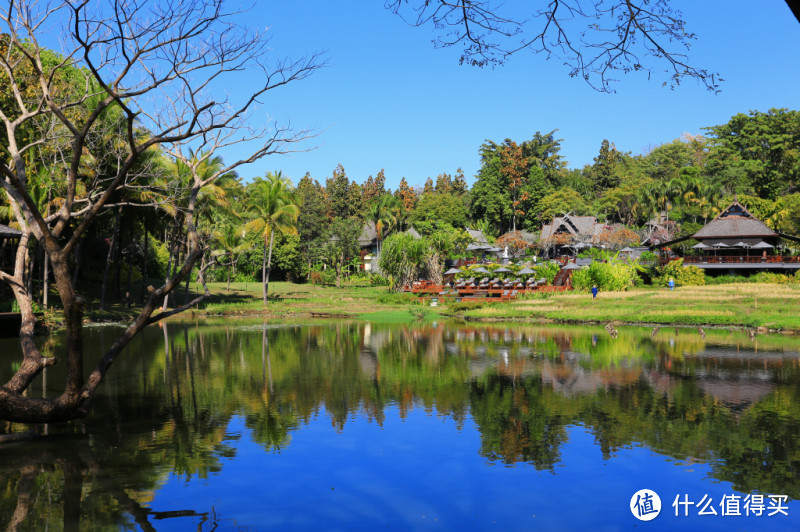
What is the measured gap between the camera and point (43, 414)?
11.4 m

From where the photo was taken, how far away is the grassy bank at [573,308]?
35.3 metres

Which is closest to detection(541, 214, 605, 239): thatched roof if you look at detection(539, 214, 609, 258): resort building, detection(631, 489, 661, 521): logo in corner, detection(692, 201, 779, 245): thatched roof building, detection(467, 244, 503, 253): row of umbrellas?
detection(539, 214, 609, 258): resort building

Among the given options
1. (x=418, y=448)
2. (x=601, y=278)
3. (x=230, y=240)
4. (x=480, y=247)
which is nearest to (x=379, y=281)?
(x=480, y=247)

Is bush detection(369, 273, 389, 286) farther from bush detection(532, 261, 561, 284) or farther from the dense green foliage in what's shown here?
bush detection(532, 261, 561, 284)

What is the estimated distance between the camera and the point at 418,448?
12.3 metres

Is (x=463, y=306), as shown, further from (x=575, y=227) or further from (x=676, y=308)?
(x=575, y=227)

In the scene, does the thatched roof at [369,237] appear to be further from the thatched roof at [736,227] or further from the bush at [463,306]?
the bush at [463,306]

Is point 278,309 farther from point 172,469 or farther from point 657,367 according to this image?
point 172,469

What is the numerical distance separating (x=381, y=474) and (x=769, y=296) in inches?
1463

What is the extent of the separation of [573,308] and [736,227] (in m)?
26.5

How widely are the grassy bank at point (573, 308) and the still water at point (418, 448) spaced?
13293 millimetres

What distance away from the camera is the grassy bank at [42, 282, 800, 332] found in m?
35.3

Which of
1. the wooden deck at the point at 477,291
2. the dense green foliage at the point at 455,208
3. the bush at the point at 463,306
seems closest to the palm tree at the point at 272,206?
the dense green foliage at the point at 455,208

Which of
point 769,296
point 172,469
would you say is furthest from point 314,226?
point 172,469
